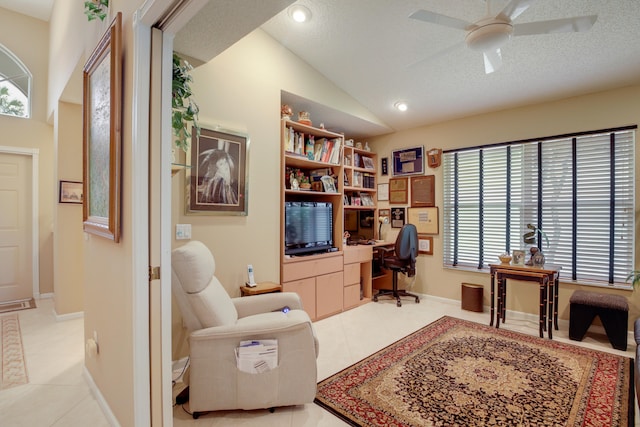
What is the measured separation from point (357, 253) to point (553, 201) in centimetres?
236

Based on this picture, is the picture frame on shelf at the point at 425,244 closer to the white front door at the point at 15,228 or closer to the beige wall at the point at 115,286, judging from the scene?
the beige wall at the point at 115,286

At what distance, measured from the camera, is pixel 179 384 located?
2266 mm

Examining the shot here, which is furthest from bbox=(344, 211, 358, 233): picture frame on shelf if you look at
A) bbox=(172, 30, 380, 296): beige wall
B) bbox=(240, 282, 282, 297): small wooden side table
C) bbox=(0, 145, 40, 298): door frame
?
bbox=(0, 145, 40, 298): door frame

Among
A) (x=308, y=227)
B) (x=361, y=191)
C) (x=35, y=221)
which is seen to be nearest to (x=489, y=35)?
(x=308, y=227)

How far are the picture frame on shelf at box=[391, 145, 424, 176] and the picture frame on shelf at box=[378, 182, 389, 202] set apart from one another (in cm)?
24

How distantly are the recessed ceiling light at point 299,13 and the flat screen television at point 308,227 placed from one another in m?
1.76

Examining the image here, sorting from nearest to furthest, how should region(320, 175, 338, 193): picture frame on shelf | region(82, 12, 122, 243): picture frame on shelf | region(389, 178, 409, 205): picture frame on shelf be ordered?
region(82, 12, 122, 243): picture frame on shelf, region(320, 175, 338, 193): picture frame on shelf, region(389, 178, 409, 205): picture frame on shelf

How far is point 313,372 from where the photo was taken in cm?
191

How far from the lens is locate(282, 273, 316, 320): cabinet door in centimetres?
329

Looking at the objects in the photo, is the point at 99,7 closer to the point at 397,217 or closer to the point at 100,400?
the point at 100,400

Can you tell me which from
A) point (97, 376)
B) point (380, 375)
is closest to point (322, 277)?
point (380, 375)

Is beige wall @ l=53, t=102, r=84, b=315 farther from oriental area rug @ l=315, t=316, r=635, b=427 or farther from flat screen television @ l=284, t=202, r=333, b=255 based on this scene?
oriental area rug @ l=315, t=316, r=635, b=427

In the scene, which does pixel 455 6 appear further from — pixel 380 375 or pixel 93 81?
pixel 380 375

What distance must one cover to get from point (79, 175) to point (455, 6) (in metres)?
4.17
